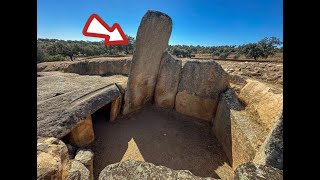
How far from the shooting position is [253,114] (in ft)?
16.1

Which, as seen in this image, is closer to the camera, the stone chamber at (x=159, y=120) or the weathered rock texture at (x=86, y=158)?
the stone chamber at (x=159, y=120)

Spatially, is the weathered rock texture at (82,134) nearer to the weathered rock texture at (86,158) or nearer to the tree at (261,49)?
the weathered rock texture at (86,158)

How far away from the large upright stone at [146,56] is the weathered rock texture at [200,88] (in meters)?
1.13

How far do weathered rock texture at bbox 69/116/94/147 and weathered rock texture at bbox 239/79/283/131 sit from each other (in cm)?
431

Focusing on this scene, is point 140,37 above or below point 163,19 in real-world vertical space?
below

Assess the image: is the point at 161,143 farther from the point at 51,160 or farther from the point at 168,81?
the point at 51,160

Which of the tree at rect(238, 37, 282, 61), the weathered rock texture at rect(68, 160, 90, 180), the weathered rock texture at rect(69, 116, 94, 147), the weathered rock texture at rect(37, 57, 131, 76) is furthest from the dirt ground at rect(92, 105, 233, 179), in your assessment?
the tree at rect(238, 37, 282, 61)

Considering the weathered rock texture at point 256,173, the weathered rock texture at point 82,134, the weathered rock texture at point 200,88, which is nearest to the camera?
the weathered rock texture at point 256,173

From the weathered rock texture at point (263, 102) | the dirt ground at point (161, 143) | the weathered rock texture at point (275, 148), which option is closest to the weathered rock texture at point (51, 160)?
the dirt ground at point (161, 143)

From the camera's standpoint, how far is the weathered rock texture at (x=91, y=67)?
920 cm
